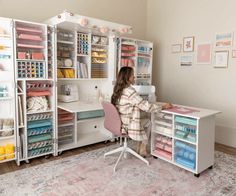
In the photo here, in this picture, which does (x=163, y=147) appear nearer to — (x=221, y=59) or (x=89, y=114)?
(x=89, y=114)

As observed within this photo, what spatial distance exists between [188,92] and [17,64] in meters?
3.13

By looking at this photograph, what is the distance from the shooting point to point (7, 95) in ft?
9.12

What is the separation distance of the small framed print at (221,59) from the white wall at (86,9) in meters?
1.80

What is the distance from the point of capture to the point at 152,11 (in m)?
4.85

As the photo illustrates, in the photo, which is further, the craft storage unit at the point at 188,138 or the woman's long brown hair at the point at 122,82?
the woman's long brown hair at the point at 122,82

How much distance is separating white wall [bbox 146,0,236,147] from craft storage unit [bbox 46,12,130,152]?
146 centimetres

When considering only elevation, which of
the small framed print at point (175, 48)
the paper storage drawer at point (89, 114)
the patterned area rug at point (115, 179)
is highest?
the small framed print at point (175, 48)

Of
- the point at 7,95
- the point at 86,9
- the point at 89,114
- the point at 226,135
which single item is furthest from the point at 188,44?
Answer: the point at 7,95

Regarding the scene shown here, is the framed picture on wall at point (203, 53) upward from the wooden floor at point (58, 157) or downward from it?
upward

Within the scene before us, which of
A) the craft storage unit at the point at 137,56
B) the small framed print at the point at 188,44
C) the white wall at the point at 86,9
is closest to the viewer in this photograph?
the white wall at the point at 86,9

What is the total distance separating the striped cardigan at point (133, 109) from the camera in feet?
8.63

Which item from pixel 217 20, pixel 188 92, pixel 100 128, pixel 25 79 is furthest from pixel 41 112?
pixel 217 20

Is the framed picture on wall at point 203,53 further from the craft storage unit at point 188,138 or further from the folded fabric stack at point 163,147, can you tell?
the folded fabric stack at point 163,147

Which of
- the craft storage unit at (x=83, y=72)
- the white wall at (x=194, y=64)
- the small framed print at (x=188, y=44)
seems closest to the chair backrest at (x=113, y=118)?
the craft storage unit at (x=83, y=72)
